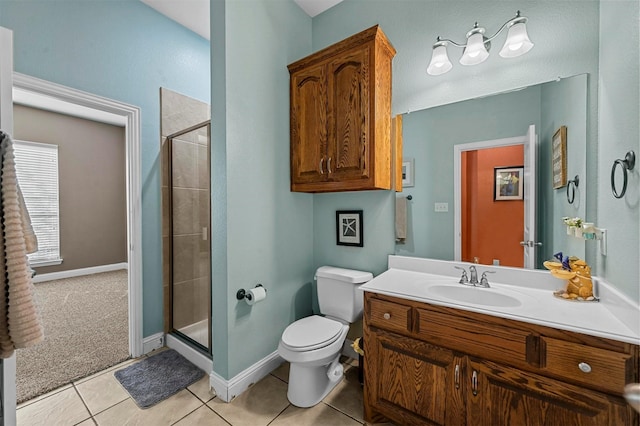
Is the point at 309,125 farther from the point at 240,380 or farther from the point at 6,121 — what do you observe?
the point at 240,380

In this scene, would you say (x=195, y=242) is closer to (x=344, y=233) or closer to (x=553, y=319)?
(x=344, y=233)

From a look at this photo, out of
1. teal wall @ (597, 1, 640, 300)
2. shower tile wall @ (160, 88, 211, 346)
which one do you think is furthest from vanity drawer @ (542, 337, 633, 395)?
shower tile wall @ (160, 88, 211, 346)

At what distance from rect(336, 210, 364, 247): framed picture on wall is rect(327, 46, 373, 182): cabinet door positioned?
1.28 feet

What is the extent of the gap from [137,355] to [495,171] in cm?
300

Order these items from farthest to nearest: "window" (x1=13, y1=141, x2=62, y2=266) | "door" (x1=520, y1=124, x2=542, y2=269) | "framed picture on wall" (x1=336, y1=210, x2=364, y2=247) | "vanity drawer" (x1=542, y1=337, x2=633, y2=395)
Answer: "window" (x1=13, y1=141, x2=62, y2=266), "framed picture on wall" (x1=336, y1=210, x2=364, y2=247), "door" (x1=520, y1=124, x2=542, y2=269), "vanity drawer" (x1=542, y1=337, x2=633, y2=395)

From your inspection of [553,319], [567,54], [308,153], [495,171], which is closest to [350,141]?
[308,153]

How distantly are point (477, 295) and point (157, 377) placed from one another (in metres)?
2.23

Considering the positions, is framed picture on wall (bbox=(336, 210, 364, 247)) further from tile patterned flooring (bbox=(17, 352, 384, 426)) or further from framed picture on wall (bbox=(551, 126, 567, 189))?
framed picture on wall (bbox=(551, 126, 567, 189))

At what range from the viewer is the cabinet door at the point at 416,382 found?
125 cm

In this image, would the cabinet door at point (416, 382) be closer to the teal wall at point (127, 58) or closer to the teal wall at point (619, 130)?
the teal wall at point (619, 130)

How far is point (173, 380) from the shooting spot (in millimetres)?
1895

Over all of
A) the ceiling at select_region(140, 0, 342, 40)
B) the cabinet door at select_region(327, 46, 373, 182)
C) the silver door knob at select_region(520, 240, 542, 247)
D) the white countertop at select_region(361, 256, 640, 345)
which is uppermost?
the ceiling at select_region(140, 0, 342, 40)

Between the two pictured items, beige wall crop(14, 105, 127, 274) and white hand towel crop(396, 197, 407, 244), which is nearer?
white hand towel crop(396, 197, 407, 244)

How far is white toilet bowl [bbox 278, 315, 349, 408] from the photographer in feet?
5.26
